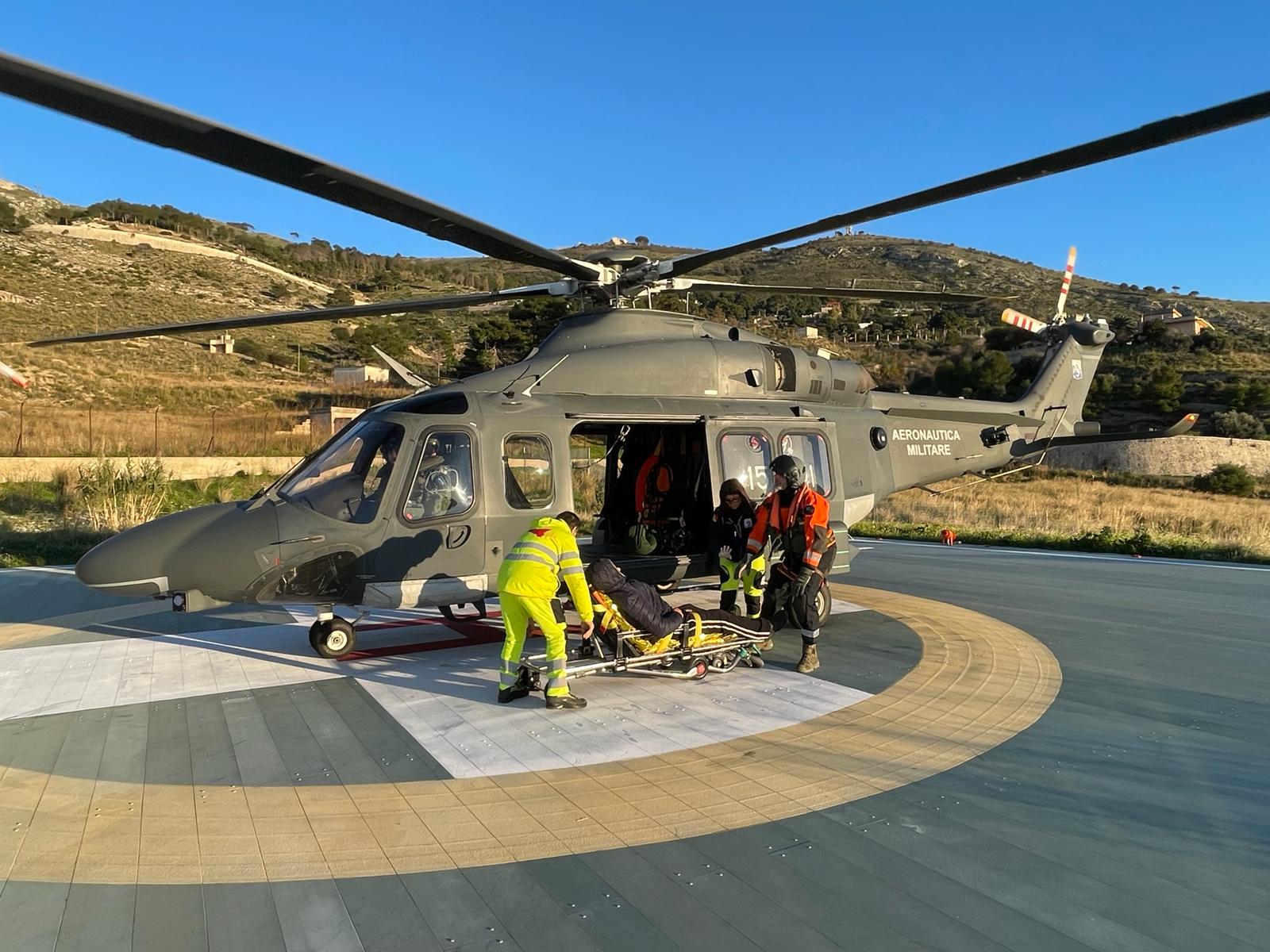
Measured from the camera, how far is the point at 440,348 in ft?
139

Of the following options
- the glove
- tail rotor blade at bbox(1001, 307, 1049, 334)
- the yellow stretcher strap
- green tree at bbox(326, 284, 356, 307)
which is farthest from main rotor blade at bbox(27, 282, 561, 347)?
green tree at bbox(326, 284, 356, 307)

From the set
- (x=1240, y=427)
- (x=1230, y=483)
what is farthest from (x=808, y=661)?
(x=1240, y=427)

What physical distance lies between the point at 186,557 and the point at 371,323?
46.7 meters

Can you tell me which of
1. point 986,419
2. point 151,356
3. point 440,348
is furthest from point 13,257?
point 986,419

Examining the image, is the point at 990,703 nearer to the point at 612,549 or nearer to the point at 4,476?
the point at 612,549

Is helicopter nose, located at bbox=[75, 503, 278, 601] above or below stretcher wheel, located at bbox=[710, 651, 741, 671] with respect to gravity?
above

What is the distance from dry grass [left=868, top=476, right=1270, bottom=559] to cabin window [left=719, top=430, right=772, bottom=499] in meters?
11.0

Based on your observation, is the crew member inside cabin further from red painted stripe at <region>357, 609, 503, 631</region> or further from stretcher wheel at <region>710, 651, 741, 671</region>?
red painted stripe at <region>357, 609, 503, 631</region>

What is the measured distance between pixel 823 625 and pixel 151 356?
43.1m

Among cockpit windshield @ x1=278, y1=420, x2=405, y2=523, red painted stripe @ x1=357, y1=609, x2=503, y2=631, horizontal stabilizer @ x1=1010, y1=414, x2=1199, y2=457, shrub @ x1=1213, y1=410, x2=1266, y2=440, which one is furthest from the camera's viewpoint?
shrub @ x1=1213, y1=410, x2=1266, y2=440

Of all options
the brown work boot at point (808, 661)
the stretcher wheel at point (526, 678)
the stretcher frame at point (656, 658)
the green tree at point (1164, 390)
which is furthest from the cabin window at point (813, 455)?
the green tree at point (1164, 390)

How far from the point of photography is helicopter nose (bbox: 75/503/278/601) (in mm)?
5684

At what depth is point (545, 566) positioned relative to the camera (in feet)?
16.9

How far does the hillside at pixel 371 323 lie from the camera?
111 feet
